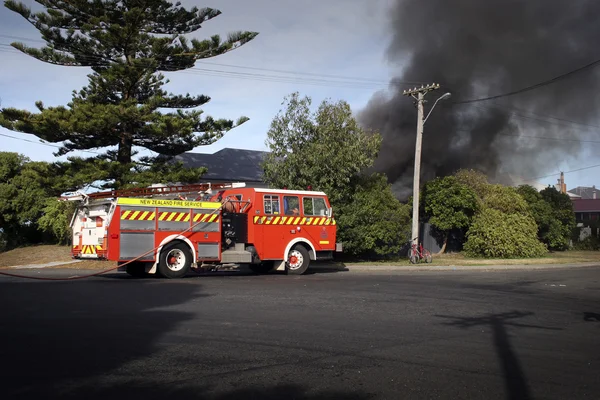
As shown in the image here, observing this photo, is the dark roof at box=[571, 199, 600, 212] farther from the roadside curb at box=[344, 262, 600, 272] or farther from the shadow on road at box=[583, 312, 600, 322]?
the shadow on road at box=[583, 312, 600, 322]

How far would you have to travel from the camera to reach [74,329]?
7.04m

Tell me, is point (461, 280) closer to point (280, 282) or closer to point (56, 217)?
point (280, 282)

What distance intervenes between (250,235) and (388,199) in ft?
34.2

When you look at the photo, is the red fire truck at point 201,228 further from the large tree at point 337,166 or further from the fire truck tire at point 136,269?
the large tree at point 337,166

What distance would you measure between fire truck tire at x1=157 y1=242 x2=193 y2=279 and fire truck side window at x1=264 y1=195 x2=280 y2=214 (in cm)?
270

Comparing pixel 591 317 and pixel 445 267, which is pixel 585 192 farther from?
pixel 591 317

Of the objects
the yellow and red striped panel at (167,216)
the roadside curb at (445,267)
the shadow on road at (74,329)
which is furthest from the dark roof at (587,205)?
the shadow on road at (74,329)

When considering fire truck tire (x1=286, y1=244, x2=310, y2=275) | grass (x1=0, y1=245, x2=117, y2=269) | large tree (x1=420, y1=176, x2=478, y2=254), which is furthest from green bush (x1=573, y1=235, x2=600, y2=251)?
grass (x1=0, y1=245, x2=117, y2=269)

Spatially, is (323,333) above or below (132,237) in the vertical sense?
below

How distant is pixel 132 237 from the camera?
1367 cm

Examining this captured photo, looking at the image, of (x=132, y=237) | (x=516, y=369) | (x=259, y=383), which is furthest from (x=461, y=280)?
(x=259, y=383)

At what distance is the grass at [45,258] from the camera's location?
20.3 metres

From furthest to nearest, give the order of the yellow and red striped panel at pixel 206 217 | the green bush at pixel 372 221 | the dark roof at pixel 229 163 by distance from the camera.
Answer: the dark roof at pixel 229 163 < the green bush at pixel 372 221 < the yellow and red striped panel at pixel 206 217

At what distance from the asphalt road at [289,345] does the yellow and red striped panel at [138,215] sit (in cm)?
268
